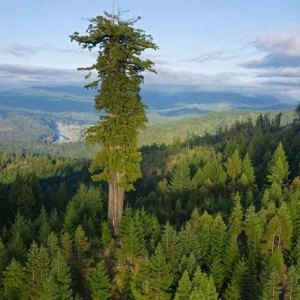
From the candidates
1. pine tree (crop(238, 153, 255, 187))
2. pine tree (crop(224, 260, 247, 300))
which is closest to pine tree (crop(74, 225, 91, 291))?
pine tree (crop(224, 260, 247, 300))

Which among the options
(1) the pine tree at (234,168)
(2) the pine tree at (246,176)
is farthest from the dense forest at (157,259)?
(1) the pine tree at (234,168)

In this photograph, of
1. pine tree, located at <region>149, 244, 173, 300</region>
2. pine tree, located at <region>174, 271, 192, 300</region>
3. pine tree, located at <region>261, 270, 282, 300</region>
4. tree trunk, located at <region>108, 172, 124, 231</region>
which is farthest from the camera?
tree trunk, located at <region>108, 172, 124, 231</region>

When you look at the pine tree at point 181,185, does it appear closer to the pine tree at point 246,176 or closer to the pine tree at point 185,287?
the pine tree at point 246,176

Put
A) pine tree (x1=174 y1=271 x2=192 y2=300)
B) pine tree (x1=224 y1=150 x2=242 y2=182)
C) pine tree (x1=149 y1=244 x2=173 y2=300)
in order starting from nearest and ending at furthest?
pine tree (x1=174 y1=271 x2=192 y2=300) → pine tree (x1=149 y1=244 x2=173 y2=300) → pine tree (x1=224 y1=150 x2=242 y2=182)

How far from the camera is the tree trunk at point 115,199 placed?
32.9 meters

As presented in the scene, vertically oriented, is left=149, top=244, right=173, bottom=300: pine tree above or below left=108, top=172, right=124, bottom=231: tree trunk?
below

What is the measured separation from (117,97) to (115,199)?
29.2 feet

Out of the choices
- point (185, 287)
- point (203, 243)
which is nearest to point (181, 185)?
point (203, 243)

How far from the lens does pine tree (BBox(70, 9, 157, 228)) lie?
1187 inches

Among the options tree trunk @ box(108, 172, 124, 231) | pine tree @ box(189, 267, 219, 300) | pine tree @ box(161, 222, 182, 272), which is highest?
tree trunk @ box(108, 172, 124, 231)

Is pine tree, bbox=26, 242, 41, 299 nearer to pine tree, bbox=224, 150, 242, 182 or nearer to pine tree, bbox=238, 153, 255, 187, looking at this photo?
pine tree, bbox=238, 153, 255, 187

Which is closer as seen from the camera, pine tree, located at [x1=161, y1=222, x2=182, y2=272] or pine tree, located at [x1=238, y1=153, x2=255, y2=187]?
pine tree, located at [x1=161, y1=222, x2=182, y2=272]

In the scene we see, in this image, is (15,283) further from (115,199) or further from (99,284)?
(115,199)

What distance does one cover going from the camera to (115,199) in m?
33.6
